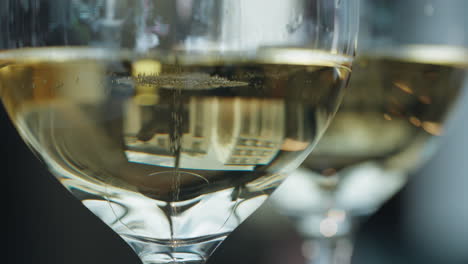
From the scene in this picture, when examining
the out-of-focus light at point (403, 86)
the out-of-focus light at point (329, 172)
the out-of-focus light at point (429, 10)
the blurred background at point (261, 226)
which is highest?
the out-of-focus light at point (429, 10)

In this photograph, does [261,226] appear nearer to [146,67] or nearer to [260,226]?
[260,226]

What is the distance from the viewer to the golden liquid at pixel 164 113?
21cm

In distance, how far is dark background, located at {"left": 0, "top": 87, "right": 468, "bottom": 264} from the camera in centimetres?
68

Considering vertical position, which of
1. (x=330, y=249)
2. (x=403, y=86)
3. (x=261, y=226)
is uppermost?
(x=403, y=86)

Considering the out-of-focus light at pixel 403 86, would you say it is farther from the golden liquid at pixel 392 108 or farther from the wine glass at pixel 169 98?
the wine glass at pixel 169 98

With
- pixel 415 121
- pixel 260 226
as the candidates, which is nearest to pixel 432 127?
→ pixel 415 121

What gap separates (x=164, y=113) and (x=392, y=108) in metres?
0.22

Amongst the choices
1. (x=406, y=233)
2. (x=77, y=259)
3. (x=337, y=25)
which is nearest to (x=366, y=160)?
(x=337, y=25)

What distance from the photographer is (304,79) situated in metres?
0.22

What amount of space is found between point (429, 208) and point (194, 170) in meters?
0.77

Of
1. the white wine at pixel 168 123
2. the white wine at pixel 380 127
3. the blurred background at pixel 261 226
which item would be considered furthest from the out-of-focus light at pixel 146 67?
the blurred background at pixel 261 226

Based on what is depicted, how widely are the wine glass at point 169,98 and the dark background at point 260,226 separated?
402mm

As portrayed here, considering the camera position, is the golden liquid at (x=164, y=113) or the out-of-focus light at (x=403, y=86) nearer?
the golden liquid at (x=164, y=113)

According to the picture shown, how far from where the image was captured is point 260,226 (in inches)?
31.5
